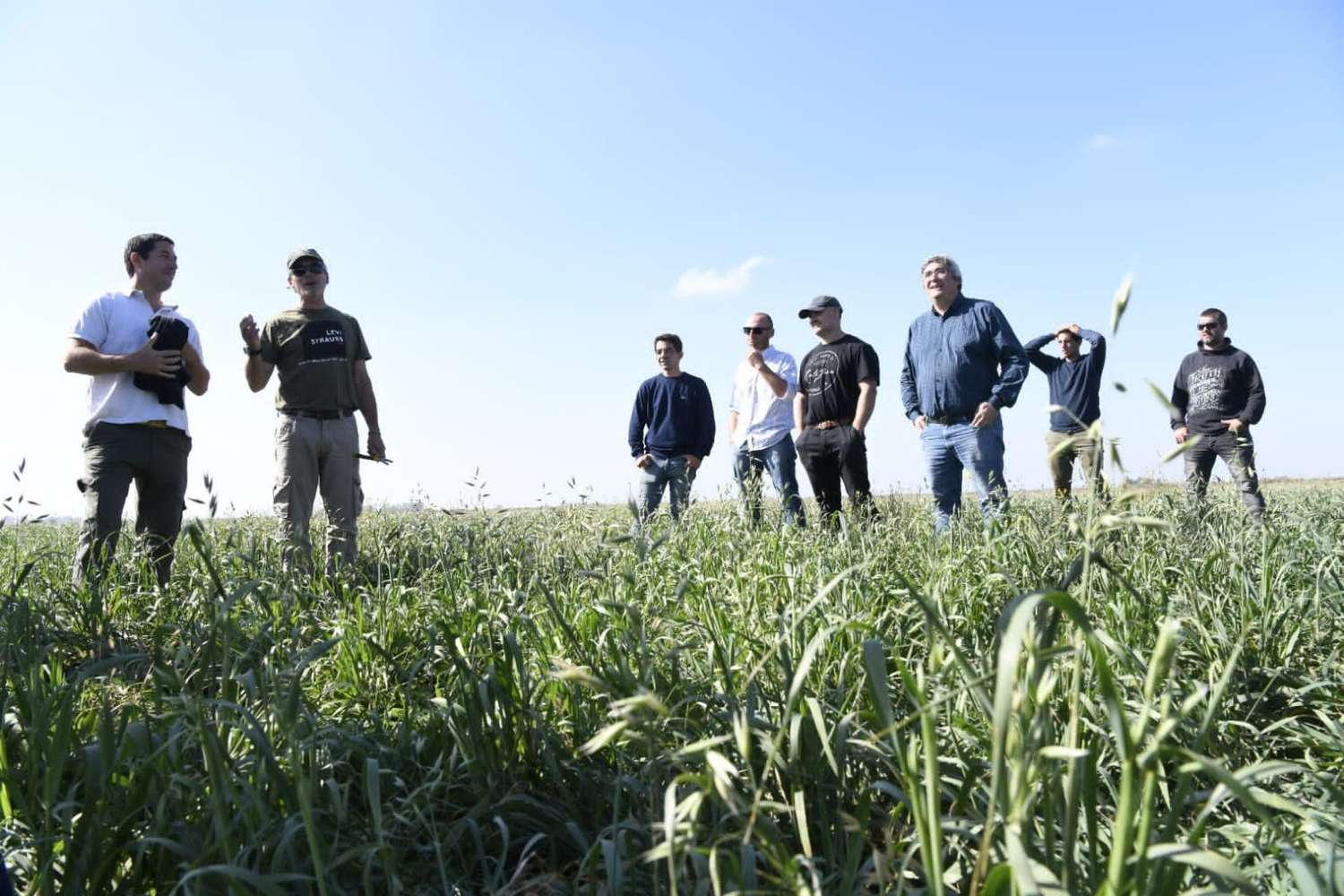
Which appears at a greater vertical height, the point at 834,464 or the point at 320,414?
the point at 320,414

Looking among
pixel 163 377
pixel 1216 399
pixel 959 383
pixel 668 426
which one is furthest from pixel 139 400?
A: pixel 1216 399

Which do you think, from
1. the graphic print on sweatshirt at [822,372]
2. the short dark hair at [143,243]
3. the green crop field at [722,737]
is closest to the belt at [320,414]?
the short dark hair at [143,243]

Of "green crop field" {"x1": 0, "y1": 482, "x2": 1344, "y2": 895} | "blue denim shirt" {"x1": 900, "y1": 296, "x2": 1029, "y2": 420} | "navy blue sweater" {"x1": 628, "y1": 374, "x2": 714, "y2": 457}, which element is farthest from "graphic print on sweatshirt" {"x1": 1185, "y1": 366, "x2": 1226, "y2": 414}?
"green crop field" {"x1": 0, "y1": 482, "x2": 1344, "y2": 895}

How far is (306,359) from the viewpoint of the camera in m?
5.66

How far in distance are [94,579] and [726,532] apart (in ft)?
10.2

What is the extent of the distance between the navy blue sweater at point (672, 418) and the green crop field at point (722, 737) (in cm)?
386

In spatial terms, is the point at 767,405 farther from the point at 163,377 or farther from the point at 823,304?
the point at 163,377

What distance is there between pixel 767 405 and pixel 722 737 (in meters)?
6.12

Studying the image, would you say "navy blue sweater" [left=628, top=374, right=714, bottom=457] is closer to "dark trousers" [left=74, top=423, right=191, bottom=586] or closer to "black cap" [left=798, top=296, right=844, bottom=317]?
"black cap" [left=798, top=296, right=844, bottom=317]

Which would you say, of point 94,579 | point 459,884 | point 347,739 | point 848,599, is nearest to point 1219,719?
point 848,599

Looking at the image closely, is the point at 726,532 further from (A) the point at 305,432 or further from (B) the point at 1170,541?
(A) the point at 305,432

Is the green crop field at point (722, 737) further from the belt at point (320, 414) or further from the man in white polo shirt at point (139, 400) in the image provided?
the belt at point (320, 414)

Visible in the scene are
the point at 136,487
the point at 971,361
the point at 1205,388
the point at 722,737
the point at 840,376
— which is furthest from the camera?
the point at 1205,388

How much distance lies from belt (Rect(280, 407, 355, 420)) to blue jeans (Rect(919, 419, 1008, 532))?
12.8 ft
